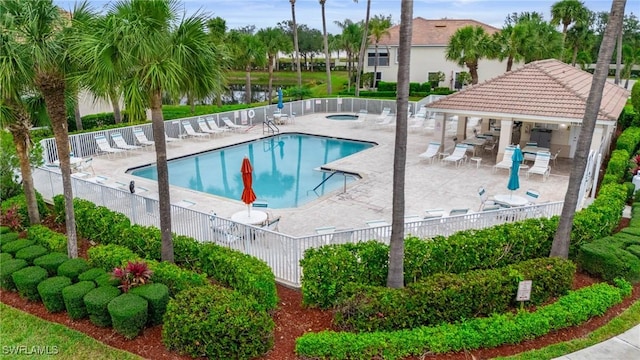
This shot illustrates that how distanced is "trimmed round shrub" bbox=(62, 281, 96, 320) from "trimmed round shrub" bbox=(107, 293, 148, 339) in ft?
2.55

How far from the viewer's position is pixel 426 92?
39.8 metres

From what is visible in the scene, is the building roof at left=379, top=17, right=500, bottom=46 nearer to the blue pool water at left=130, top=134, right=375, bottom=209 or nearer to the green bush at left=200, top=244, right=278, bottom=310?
the blue pool water at left=130, top=134, right=375, bottom=209

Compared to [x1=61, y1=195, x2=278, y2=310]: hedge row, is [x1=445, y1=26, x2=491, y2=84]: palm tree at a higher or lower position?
higher

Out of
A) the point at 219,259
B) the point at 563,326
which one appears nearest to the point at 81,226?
the point at 219,259

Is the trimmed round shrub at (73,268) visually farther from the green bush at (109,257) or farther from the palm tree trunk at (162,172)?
the palm tree trunk at (162,172)

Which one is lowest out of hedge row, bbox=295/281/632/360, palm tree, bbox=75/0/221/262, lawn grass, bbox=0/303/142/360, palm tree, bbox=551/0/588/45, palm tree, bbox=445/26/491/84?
lawn grass, bbox=0/303/142/360

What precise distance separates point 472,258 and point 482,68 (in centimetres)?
3767

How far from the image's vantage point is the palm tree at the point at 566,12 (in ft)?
121

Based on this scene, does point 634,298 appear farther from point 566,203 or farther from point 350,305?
point 350,305

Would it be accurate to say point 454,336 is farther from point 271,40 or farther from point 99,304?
point 271,40

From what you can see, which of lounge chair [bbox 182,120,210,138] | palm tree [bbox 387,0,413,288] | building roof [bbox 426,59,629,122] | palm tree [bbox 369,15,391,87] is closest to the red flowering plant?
palm tree [bbox 387,0,413,288]

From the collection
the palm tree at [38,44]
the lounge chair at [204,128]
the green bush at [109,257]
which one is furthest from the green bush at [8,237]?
the lounge chair at [204,128]

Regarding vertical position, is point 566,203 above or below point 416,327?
above

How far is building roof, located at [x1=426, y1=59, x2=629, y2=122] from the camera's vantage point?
16234mm
